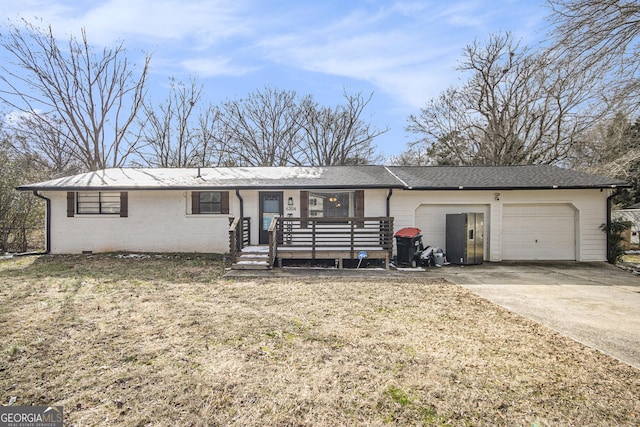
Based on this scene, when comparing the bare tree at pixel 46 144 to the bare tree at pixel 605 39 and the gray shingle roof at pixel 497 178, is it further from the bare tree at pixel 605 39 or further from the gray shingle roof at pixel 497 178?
the bare tree at pixel 605 39

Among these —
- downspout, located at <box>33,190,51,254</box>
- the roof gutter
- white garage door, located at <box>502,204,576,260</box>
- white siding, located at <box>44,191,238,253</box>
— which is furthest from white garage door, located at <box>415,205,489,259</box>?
downspout, located at <box>33,190,51,254</box>

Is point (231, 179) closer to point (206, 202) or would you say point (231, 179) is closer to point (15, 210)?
point (206, 202)

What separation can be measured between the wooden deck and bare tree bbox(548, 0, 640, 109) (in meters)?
5.78

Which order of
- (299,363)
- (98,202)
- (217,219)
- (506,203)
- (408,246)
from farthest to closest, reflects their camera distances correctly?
(98,202) < (217,219) < (506,203) < (408,246) < (299,363)

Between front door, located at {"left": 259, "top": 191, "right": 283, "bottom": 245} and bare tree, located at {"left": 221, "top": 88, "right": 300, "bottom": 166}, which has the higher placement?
bare tree, located at {"left": 221, "top": 88, "right": 300, "bottom": 166}

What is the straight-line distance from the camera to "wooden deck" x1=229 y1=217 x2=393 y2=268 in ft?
27.1

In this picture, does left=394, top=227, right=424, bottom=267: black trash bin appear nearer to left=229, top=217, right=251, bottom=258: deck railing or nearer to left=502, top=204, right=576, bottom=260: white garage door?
left=502, top=204, right=576, bottom=260: white garage door

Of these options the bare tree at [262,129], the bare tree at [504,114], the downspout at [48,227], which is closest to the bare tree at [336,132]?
the bare tree at [262,129]

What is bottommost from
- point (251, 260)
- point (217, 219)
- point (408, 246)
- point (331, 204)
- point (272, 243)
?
point (251, 260)

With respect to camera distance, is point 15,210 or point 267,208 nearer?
point 267,208

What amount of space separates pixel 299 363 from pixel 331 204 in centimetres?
709

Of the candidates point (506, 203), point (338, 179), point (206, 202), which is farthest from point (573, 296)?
point (206, 202)

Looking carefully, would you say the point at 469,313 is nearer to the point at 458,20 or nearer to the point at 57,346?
the point at 57,346

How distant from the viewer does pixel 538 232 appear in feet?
32.7
